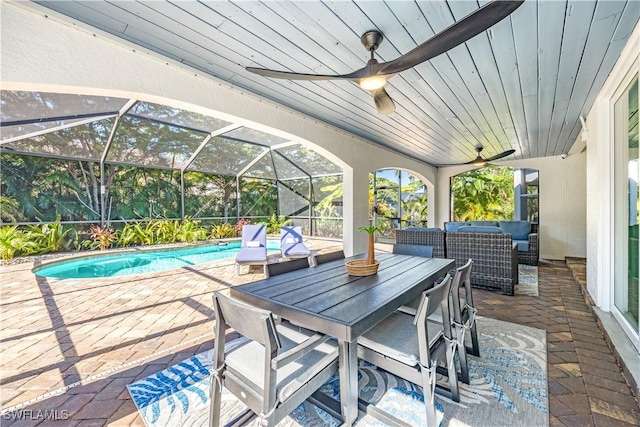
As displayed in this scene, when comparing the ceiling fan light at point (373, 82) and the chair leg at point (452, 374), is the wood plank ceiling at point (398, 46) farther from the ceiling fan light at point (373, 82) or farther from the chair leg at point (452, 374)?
the chair leg at point (452, 374)

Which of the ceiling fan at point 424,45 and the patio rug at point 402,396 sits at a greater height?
the ceiling fan at point 424,45

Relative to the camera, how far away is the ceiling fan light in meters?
2.25

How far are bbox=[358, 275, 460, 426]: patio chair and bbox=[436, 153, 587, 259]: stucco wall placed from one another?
7.46 meters

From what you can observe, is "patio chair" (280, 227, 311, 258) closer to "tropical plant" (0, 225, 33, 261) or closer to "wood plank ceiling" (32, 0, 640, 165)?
"wood plank ceiling" (32, 0, 640, 165)

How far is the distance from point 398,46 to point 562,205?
7638 mm

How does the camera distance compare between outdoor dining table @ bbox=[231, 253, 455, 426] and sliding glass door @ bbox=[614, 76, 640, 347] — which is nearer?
outdoor dining table @ bbox=[231, 253, 455, 426]

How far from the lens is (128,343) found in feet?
8.90

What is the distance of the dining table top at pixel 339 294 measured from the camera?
4.99 ft

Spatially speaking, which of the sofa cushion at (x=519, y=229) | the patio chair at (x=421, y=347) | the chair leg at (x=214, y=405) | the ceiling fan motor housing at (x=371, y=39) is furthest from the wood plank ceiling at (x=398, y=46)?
the sofa cushion at (x=519, y=229)

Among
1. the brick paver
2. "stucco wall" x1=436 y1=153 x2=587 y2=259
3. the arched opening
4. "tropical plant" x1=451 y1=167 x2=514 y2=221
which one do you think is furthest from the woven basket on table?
"tropical plant" x1=451 y1=167 x2=514 y2=221

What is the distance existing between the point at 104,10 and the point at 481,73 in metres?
3.41

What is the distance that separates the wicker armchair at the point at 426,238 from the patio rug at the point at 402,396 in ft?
8.53

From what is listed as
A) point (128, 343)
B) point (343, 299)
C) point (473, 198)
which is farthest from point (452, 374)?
point (473, 198)

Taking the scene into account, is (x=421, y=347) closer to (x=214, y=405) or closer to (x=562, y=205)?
(x=214, y=405)
